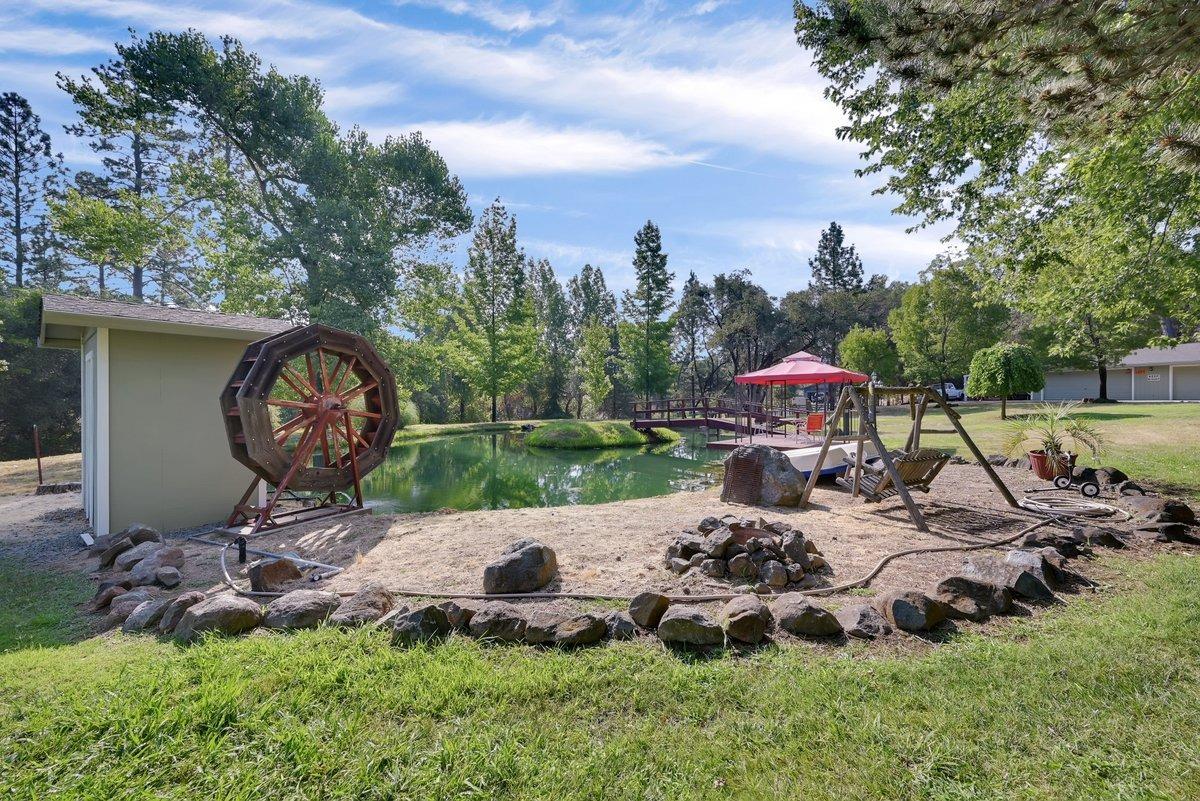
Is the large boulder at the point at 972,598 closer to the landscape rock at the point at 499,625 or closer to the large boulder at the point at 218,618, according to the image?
the landscape rock at the point at 499,625

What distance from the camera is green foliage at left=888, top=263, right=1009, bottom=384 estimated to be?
2548 cm

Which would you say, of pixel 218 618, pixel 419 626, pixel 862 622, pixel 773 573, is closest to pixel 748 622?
pixel 862 622

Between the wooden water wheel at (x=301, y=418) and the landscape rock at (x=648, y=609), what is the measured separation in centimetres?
490

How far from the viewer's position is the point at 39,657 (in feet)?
9.07

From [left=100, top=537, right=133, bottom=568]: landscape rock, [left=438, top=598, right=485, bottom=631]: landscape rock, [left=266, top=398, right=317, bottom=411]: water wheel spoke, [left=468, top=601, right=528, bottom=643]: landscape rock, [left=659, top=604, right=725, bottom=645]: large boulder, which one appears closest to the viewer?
[left=659, top=604, right=725, bottom=645]: large boulder

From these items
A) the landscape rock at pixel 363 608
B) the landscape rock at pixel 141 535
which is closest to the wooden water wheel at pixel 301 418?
the landscape rock at pixel 141 535

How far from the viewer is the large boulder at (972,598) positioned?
3066 millimetres

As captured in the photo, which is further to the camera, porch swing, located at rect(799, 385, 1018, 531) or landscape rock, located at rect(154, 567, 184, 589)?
porch swing, located at rect(799, 385, 1018, 531)

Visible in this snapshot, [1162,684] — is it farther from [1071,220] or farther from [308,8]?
[308,8]

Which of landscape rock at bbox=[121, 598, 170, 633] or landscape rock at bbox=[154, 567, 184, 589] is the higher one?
landscape rock at bbox=[121, 598, 170, 633]

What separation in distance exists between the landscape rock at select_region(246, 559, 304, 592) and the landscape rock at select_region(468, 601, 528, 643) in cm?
193

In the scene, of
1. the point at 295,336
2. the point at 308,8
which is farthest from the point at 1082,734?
the point at 308,8

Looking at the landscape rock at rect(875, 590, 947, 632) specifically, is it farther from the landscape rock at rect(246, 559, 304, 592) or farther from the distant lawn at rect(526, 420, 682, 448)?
the distant lawn at rect(526, 420, 682, 448)

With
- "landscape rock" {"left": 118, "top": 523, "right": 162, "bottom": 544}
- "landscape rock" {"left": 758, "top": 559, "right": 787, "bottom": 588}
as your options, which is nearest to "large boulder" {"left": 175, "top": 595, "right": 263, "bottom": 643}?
"landscape rock" {"left": 118, "top": 523, "right": 162, "bottom": 544}
